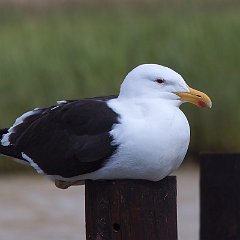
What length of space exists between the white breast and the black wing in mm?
32

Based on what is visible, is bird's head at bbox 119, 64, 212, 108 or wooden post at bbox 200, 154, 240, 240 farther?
wooden post at bbox 200, 154, 240, 240

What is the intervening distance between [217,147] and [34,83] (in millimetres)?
1374

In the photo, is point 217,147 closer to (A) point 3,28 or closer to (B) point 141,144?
(A) point 3,28

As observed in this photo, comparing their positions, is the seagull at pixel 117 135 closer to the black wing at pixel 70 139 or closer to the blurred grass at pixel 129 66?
the black wing at pixel 70 139

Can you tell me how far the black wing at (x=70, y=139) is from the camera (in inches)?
125

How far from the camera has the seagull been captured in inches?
122

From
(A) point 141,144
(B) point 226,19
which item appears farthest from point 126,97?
(B) point 226,19

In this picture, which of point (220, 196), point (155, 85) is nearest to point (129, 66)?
point (220, 196)

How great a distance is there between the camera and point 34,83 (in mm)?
8367

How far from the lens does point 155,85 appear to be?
3.26 meters

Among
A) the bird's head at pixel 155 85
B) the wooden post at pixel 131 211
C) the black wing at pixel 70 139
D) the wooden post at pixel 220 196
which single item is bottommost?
the wooden post at pixel 220 196

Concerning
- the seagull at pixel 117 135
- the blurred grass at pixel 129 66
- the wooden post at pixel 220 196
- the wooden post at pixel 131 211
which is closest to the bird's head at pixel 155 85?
the seagull at pixel 117 135

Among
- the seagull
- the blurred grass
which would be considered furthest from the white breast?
the blurred grass

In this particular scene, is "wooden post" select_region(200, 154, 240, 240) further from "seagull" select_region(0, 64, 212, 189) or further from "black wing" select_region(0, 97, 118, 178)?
"black wing" select_region(0, 97, 118, 178)
